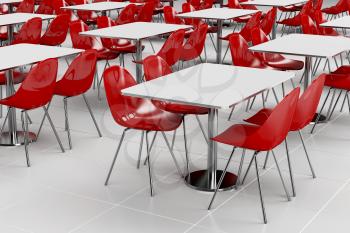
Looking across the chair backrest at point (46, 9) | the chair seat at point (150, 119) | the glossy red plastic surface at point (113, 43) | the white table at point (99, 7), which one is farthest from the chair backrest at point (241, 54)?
the chair backrest at point (46, 9)

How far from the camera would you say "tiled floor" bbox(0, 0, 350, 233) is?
3.85 meters

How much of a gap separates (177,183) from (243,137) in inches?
28.5

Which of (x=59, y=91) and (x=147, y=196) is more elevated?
(x=59, y=91)

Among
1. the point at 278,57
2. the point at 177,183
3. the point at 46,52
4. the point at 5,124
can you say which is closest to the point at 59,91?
the point at 46,52

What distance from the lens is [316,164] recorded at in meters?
4.91

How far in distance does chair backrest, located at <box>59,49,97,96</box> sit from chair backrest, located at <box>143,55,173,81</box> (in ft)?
1.87

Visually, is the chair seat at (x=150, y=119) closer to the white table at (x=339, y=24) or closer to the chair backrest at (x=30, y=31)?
the white table at (x=339, y=24)

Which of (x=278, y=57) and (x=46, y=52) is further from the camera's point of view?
(x=278, y=57)

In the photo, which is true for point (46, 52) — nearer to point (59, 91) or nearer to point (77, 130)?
point (59, 91)

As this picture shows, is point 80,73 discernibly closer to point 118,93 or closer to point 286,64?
point 118,93

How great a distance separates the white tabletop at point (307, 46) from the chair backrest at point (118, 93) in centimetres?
159

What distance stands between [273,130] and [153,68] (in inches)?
56.8

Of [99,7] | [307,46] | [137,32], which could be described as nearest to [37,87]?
[137,32]

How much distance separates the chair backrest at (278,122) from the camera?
3725 millimetres
